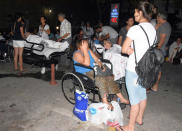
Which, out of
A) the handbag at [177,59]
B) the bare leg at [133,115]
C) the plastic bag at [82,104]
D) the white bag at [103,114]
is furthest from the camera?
the handbag at [177,59]

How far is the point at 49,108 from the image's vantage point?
357cm

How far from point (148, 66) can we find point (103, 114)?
1.12m

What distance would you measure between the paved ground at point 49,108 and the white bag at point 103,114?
136mm

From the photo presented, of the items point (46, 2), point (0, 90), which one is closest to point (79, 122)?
point (0, 90)

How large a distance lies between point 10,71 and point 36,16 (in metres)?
10.3

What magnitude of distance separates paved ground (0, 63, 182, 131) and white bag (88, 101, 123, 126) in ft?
0.45

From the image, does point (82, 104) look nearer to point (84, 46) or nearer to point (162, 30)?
point (84, 46)

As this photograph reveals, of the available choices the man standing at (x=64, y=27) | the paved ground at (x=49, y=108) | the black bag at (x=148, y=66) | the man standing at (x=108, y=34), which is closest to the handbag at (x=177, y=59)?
the paved ground at (x=49, y=108)

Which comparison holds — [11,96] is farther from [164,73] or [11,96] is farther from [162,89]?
[164,73]

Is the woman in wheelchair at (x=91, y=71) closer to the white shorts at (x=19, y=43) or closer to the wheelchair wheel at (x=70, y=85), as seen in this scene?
the wheelchair wheel at (x=70, y=85)

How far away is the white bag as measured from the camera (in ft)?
9.59

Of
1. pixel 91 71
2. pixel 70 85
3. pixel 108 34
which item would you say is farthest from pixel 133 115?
pixel 108 34

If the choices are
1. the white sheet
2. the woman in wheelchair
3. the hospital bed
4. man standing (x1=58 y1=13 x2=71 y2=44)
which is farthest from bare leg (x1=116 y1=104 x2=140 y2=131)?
man standing (x1=58 y1=13 x2=71 y2=44)

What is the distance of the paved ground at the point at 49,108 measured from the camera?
2998 mm
